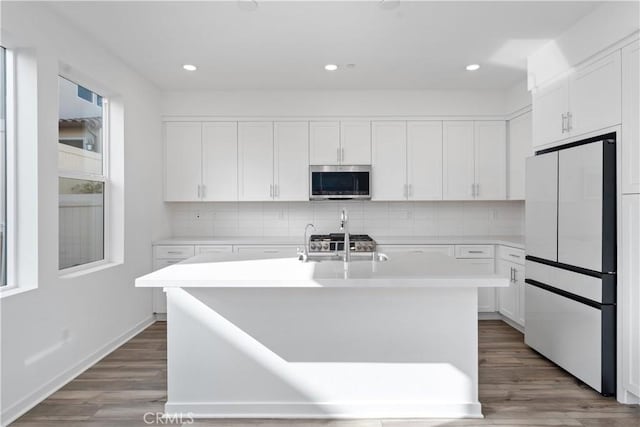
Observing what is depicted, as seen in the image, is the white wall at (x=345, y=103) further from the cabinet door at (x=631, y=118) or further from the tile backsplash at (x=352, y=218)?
the cabinet door at (x=631, y=118)

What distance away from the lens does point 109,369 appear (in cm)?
305

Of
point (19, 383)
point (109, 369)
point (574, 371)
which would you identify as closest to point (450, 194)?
point (574, 371)

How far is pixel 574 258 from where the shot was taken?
276cm

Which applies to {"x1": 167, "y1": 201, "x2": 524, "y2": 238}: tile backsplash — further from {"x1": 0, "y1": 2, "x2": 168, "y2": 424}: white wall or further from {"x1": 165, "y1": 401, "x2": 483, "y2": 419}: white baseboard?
{"x1": 165, "y1": 401, "x2": 483, "y2": 419}: white baseboard

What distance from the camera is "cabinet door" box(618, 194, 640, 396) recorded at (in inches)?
92.4

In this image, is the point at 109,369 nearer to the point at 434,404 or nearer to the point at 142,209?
the point at 142,209

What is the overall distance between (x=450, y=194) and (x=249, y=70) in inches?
102

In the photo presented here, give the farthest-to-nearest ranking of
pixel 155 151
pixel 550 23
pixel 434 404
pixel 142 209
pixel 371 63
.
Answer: pixel 155 151 < pixel 142 209 < pixel 371 63 < pixel 550 23 < pixel 434 404

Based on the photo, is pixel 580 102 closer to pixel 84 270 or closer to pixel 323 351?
pixel 323 351

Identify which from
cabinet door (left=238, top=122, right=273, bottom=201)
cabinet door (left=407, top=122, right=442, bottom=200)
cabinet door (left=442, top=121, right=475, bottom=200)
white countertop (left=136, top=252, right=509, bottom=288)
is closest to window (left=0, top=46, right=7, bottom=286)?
white countertop (left=136, top=252, right=509, bottom=288)

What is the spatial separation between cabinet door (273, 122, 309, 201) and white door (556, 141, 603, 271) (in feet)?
8.46

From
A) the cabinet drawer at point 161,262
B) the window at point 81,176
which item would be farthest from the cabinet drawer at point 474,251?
the window at point 81,176

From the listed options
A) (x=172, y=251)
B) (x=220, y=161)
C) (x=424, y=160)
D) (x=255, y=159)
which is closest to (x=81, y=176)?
(x=172, y=251)

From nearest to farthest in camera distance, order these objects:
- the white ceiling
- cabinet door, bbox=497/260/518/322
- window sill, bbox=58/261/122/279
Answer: the white ceiling < window sill, bbox=58/261/122/279 < cabinet door, bbox=497/260/518/322
